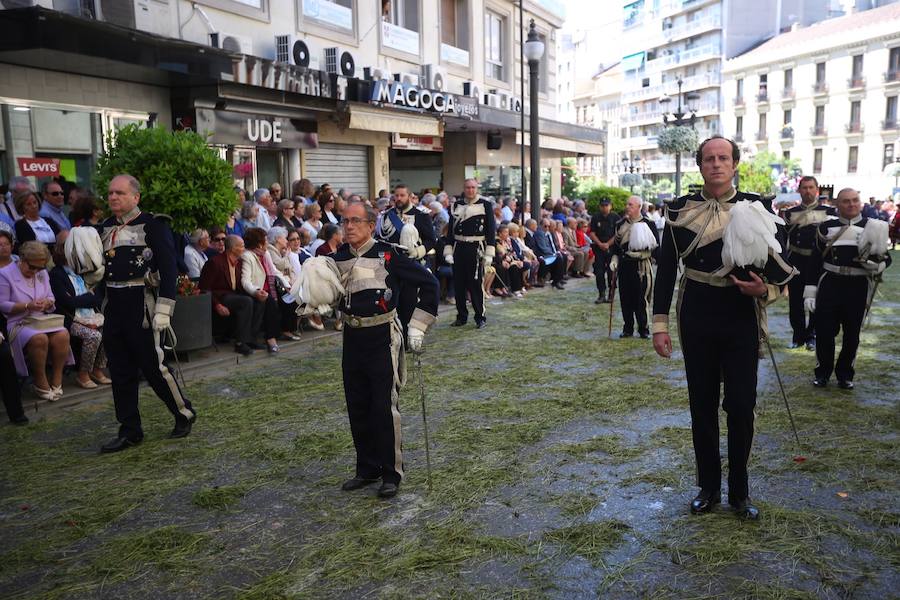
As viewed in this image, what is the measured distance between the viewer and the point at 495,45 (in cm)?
2664

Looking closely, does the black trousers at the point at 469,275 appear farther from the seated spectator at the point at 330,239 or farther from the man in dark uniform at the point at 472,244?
the seated spectator at the point at 330,239

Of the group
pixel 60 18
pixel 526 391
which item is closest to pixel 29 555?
pixel 526 391

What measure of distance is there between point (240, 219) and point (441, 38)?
13702mm

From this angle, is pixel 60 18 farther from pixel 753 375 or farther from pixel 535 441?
pixel 753 375

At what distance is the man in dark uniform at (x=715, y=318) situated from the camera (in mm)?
4578

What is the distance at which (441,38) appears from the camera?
23.2 meters

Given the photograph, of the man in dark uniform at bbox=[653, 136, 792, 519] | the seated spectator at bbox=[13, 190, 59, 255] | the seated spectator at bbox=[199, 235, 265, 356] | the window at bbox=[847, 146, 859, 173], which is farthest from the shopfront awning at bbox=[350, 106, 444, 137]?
the window at bbox=[847, 146, 859, 173]

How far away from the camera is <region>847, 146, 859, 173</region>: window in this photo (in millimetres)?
60219

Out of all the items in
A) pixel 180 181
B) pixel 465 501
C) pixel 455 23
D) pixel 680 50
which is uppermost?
pixel 680 50

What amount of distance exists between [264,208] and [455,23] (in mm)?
13809

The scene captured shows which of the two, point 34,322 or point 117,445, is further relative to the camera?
point 34,322

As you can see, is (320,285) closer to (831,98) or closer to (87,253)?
(87,253)

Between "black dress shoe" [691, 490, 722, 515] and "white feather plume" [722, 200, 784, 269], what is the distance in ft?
4.62

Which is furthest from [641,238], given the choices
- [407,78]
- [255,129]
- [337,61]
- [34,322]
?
[407,78]
